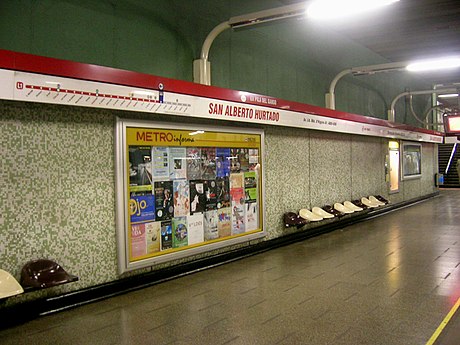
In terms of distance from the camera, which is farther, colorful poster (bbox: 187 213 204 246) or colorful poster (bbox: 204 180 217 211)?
colorful poster (bbox: 204 180 217 211)

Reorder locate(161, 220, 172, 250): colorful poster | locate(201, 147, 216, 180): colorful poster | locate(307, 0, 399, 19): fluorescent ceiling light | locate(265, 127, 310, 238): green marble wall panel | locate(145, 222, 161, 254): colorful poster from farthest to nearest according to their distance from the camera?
locate(265, 127, 310, 238): green marble wall panel → locate(201, 147, 216, 180): colorful poster → locate(161, 220, 172, 250): colorful poster → locate(145, 222, 161, 254): colorful poster → locate(307, 0, 399, 19): fluorescent ceiling light

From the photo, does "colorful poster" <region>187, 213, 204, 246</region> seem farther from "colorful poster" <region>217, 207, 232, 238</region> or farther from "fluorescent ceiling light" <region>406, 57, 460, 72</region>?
"fluorescent ceiling light" <region>406, 57, 460, 72</region>

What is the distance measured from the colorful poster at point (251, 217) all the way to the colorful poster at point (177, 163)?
1.37 m

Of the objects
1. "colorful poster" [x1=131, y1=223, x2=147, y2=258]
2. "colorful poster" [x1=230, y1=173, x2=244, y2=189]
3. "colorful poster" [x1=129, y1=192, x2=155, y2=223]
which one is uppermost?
"colorful poster" [x1=230, y1=173, x2=244, y2=189]

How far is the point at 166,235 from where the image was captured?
4723 millimetres

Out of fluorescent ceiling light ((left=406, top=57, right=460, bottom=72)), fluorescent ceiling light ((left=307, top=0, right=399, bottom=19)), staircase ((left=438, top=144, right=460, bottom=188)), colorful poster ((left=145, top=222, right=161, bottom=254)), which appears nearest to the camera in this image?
fluorescent ceiling light ((left=307, top=0, right=399, bottom=19))

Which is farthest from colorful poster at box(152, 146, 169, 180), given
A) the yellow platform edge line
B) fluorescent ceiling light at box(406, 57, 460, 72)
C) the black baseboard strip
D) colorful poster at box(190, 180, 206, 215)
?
fluorescent ceiling light at box(406, 57, 460, 72)

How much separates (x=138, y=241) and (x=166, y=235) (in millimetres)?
390

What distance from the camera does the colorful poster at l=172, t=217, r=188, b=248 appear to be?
4.83m

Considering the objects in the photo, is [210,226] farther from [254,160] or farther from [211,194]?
[254,160]

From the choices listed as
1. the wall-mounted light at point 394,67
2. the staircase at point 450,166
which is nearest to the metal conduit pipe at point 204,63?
the wall-mounted light at point 394,67

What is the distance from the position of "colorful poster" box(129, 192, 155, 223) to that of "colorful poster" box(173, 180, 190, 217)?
1.13 ft

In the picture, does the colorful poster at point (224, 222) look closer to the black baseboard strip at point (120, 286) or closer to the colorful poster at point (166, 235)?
the black baseboard strip at point (120, 286)

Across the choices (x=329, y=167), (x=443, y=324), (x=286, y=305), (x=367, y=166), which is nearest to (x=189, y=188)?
(x=286, y=305)
